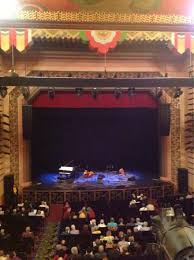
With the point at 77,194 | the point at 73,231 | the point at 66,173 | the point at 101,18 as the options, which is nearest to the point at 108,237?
the point at 73,231

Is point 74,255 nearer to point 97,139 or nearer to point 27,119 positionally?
point 27,119

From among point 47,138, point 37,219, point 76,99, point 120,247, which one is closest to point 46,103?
point 76,99

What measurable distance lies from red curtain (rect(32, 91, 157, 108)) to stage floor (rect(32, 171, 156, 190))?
3.69 meters

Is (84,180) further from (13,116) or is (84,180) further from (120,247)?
(120,247)

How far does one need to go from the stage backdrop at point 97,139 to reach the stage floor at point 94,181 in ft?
3.38

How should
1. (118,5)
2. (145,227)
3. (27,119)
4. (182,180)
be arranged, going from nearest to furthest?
(118,5), (145,227), (27,119), (182,180)

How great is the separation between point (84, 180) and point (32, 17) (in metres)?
11.7

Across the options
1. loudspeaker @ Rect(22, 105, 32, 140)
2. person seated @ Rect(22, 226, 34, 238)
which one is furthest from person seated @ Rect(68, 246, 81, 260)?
loudspeaker @ Rect(22, 105, 32, 140)

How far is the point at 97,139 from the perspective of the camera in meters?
22.0

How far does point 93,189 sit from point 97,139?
5.43 m

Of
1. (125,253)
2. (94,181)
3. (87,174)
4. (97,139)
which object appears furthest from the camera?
(97,139)

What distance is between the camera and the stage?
16797mm

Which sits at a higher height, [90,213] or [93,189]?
[93,189]

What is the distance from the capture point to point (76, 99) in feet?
59.3
